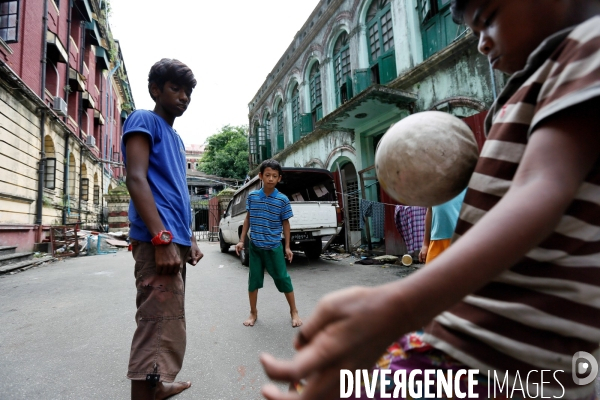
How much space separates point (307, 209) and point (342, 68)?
6.51 metres

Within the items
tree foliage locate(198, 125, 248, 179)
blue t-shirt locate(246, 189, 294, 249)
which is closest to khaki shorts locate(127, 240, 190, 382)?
blue t-shirt locate(246, 189, 294, 249)

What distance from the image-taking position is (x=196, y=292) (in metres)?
5.05

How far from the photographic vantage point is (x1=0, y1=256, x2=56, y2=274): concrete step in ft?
24.6

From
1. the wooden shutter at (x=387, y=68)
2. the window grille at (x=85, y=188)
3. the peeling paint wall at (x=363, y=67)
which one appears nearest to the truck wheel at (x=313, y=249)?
the peeling paint wall at (x=363, y=67)

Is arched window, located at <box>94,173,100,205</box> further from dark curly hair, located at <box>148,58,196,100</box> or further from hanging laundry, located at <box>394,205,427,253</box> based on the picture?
dark curly hair, located at <box>148,58,196,100</box>

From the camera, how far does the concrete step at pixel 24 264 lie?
750 cm

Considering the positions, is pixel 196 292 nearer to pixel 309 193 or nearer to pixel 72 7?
pixel 309 193

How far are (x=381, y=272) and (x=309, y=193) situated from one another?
3.78 metres

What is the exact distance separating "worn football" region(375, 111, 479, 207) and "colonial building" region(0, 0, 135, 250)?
10.9 m

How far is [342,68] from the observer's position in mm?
11633

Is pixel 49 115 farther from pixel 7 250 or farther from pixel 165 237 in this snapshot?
pixel 165 237

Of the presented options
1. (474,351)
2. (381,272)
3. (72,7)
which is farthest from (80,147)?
(474,351)

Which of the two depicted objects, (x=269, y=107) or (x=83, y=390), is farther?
(x=269, y=107)

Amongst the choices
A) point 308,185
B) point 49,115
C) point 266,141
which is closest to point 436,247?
point 308,185
